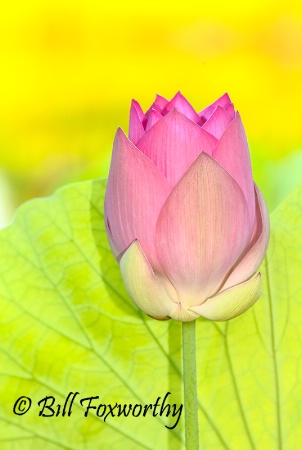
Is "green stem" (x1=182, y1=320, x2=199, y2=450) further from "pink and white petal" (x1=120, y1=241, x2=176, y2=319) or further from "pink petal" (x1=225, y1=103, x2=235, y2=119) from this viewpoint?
"pink petal" (x1=225, y1=103, x2=235, y2=119)

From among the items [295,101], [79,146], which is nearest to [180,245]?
[79,146]

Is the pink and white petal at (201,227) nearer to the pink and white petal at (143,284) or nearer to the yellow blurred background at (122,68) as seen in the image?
the pink and white petal at (143,284)

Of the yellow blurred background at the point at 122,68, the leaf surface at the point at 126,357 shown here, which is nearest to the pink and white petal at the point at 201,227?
the leaf surface at the point at 126,357

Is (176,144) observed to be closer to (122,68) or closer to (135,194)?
(135,194)

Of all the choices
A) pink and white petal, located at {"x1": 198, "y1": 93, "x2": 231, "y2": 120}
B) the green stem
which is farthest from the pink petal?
the green stem

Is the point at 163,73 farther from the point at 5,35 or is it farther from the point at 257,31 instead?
the point at 5,35

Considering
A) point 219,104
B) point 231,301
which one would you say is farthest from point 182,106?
point 231,301
